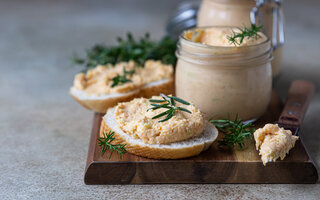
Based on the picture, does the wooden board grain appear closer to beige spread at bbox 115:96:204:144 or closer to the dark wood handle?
beige spread at bbox 115:96:204:144

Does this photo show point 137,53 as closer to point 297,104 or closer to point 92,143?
point 92,143

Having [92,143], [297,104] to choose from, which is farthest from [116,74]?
[297,104]

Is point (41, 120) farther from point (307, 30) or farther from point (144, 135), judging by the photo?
point (307, 30)

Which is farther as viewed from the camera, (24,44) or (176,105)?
(24,44)

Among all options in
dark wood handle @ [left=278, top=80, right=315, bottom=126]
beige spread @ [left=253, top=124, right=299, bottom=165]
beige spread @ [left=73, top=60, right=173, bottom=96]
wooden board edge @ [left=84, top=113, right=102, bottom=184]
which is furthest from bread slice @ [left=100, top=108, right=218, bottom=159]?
beige spread @ [left=73, top=60, right=173, bottom=96]

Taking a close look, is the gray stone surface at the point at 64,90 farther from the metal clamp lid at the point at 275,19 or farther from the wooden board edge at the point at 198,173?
the metal clamp lid at the point at 275,19

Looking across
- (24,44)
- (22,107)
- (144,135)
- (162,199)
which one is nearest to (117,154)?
(144,135)

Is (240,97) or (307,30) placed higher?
(240,97)
